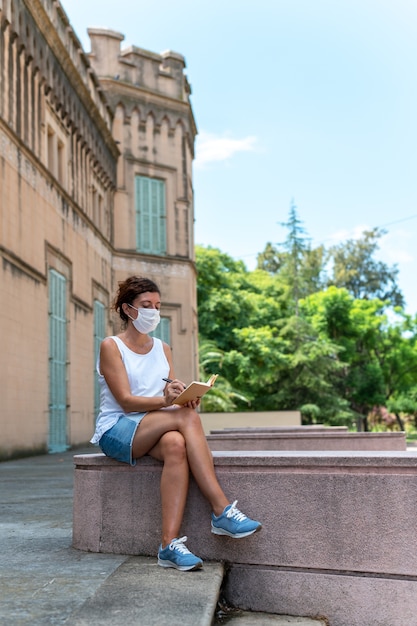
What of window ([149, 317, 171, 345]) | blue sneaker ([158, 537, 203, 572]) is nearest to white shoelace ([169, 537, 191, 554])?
blue sneaker ([158, 537, 203, 572])

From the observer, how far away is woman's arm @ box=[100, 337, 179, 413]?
405 cm

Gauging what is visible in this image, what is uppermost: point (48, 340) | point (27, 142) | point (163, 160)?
point (163, 160)

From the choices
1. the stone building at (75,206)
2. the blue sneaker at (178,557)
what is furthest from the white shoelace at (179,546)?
the stone building at (75,206)

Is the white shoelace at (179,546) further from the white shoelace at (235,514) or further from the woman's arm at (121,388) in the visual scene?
the woman's arm at (121,388)

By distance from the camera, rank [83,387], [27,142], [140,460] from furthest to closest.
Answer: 1. [83,387]
2. [27,142]
3. [140,460]

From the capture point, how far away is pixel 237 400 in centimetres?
3378

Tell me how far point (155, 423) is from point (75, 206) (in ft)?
51.4

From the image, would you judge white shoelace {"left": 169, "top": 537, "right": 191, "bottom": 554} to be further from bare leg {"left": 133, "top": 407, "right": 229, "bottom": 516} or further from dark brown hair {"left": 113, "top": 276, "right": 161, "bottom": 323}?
dark brown hair {"left": 113, "top": 276, "right": 161, "bottom": 323}

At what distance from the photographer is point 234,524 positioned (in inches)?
148

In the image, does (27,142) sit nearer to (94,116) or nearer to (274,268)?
(94,116)

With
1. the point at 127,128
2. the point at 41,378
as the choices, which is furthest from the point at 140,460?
the point at 127,128

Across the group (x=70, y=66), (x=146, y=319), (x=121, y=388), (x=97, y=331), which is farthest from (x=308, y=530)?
(x=97, y=331)

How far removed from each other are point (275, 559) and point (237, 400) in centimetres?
3004

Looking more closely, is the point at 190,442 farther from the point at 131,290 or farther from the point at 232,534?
the point at 131,290
